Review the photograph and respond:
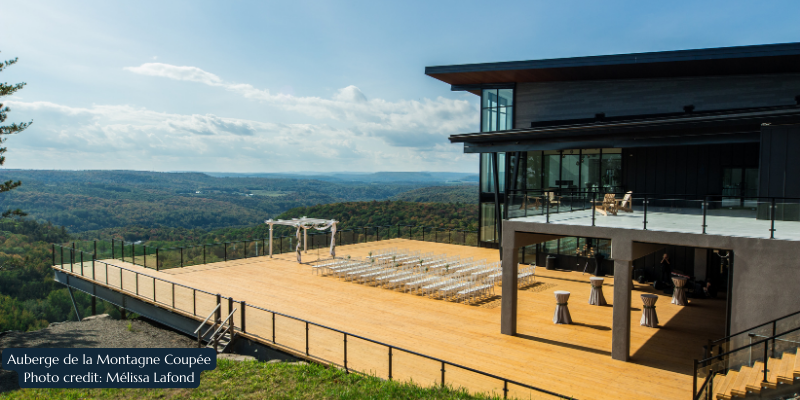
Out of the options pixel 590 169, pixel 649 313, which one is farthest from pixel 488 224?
pixel 649 313

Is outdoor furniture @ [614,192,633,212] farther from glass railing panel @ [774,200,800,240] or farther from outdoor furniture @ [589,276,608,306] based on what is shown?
outdoor furniture @ [589,276,608,306]

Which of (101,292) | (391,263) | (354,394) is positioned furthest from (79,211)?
(354,394)

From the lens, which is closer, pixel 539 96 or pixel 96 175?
pixel 539 96

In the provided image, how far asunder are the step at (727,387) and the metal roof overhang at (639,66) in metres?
13.1

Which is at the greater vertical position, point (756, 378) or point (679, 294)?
point (756, 378)

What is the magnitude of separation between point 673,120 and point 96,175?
156 metres

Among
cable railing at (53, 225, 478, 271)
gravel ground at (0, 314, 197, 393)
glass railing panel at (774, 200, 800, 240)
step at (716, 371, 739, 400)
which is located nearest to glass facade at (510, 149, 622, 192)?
cable railing at (53, 225, 478, 271)

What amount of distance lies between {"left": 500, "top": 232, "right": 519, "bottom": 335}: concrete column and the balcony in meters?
0.80

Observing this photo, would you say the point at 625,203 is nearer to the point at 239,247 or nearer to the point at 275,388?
the point at 275,388

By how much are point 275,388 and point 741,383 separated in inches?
329

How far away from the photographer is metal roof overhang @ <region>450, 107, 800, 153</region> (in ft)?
42.2

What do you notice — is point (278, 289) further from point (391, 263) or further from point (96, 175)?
point (96, 175)

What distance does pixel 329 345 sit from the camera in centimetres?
1061

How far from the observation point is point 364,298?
16.2 meters
